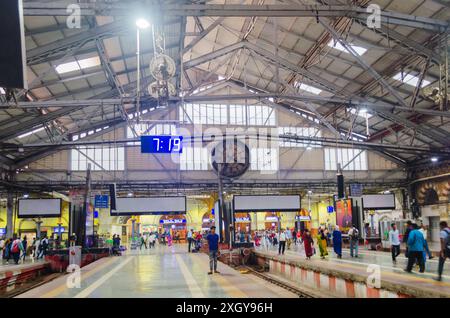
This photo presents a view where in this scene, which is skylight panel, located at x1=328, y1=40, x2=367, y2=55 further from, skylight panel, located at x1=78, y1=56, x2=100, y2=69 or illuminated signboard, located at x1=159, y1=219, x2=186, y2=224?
illuminated signboard, located at x1=159, y1=219, x2=186, y2=224

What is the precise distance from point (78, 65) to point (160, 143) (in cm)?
699

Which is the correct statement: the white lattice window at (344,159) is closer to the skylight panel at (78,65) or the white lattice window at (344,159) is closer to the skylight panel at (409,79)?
the skylight panel at (409,79)

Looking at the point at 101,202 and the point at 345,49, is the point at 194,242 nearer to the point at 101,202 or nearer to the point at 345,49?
the point at 101,202

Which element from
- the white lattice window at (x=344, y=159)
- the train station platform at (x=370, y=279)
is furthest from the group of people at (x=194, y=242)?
the white lattice window at (x=344, y=159)

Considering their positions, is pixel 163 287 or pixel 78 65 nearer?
pixel 163 287

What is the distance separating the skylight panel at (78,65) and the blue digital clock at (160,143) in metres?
6.28

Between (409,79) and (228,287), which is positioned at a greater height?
(409,79)

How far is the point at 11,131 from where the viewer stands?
23.3 meters

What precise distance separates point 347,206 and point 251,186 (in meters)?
14.2

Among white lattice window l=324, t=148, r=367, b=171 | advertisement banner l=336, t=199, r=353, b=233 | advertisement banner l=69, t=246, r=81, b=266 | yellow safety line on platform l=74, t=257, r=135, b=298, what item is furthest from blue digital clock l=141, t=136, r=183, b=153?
white lattice window l=324, t=148, r=367, b=171

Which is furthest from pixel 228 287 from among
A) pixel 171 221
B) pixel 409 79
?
pixel 171 221

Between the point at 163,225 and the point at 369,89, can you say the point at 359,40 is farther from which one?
the point at 163,225

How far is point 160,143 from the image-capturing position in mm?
16688
